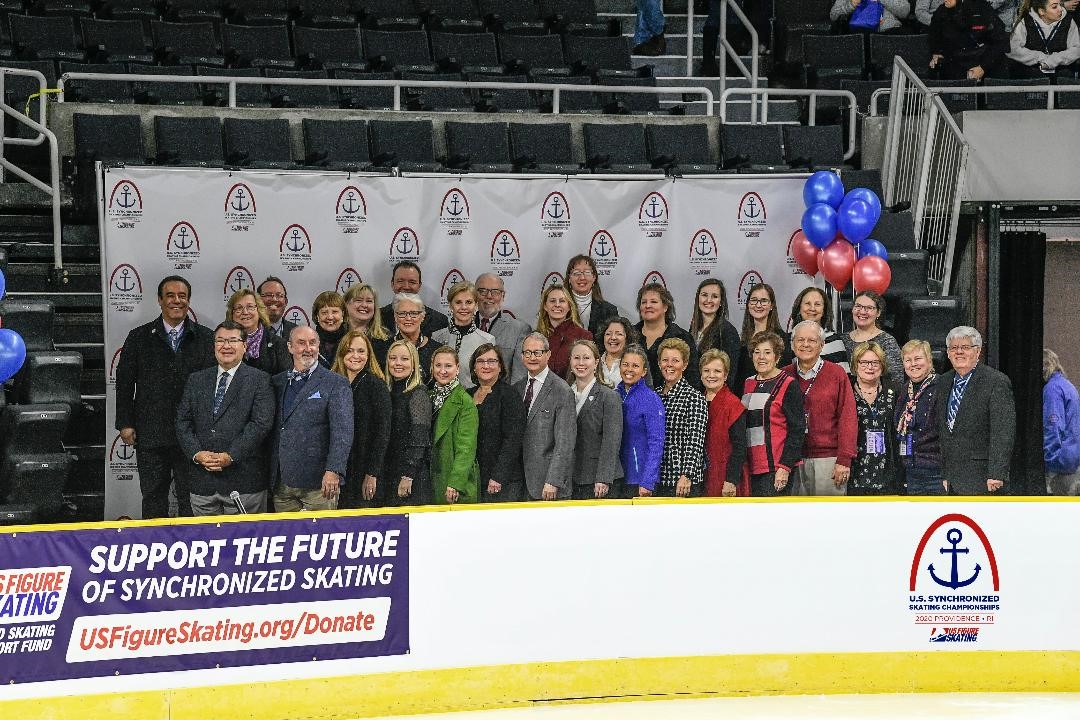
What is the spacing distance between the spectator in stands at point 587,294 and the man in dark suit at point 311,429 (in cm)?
189

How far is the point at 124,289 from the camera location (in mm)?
9812

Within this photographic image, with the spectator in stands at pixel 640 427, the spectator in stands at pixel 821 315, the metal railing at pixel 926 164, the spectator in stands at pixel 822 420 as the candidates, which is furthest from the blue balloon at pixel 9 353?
the metal railing at pixel 926 164

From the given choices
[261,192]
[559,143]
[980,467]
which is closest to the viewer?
[980,467]

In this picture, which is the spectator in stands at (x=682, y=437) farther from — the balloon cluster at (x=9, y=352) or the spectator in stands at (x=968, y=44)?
the spectator in stands at (x=968, y=44)

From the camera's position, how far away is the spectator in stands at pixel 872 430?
880 cm

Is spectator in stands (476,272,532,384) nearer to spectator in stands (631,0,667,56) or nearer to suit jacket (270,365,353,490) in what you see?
suit jacket (270,365,353,490)

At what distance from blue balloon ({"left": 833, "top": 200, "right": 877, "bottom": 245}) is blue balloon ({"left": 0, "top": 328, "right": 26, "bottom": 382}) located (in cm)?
500

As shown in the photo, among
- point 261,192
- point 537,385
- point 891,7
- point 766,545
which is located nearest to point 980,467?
point 766,545

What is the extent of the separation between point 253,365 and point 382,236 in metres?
1.49

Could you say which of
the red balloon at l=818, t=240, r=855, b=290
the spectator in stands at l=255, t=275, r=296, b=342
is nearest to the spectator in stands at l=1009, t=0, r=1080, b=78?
the red balloon at l=818, t=240, r=855, b=290

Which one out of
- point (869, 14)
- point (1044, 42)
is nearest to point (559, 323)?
point (1044, 42)

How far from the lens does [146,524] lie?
7039 millimetres

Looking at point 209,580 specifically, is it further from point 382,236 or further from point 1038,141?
point 1038,141

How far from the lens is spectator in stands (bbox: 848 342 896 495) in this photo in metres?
8.80
